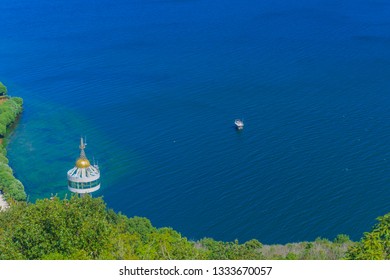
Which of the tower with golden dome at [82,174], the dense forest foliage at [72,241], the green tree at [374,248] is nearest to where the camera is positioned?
the green tree at [374,248]

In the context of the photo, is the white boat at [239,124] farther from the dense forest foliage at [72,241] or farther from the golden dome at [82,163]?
the dense forest foliage at [72,241]

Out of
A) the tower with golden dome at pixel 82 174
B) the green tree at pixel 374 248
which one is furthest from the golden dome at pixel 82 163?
the green tree at pixel 374 248

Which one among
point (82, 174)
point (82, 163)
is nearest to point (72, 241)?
point (82, 163)

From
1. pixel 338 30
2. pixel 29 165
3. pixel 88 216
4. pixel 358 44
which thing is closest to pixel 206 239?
pixel 88 216

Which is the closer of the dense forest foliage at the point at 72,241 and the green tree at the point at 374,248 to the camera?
the green tree at the point at 374,248

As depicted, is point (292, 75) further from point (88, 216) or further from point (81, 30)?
point (88, 216)

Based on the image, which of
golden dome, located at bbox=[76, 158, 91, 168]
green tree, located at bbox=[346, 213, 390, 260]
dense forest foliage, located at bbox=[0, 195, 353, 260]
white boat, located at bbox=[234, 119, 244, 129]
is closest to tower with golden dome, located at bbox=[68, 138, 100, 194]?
golden dome, located at bbox=[76, 158, 91, 168]

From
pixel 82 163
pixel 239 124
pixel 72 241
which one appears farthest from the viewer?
pixel 239 124

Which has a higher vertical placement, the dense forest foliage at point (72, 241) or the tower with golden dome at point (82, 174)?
the tower with golden dome at point (82, 174)

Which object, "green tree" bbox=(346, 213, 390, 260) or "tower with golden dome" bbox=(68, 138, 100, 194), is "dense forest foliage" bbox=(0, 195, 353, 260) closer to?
"green tree" bbox=(346, 213, 390, 260)

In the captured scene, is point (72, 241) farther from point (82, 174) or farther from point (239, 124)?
point (239, 124)

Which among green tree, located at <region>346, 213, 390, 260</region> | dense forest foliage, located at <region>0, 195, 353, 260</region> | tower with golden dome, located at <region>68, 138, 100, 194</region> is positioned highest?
tower with golden dome, located at <region>68, 138, 100, 194</region>
